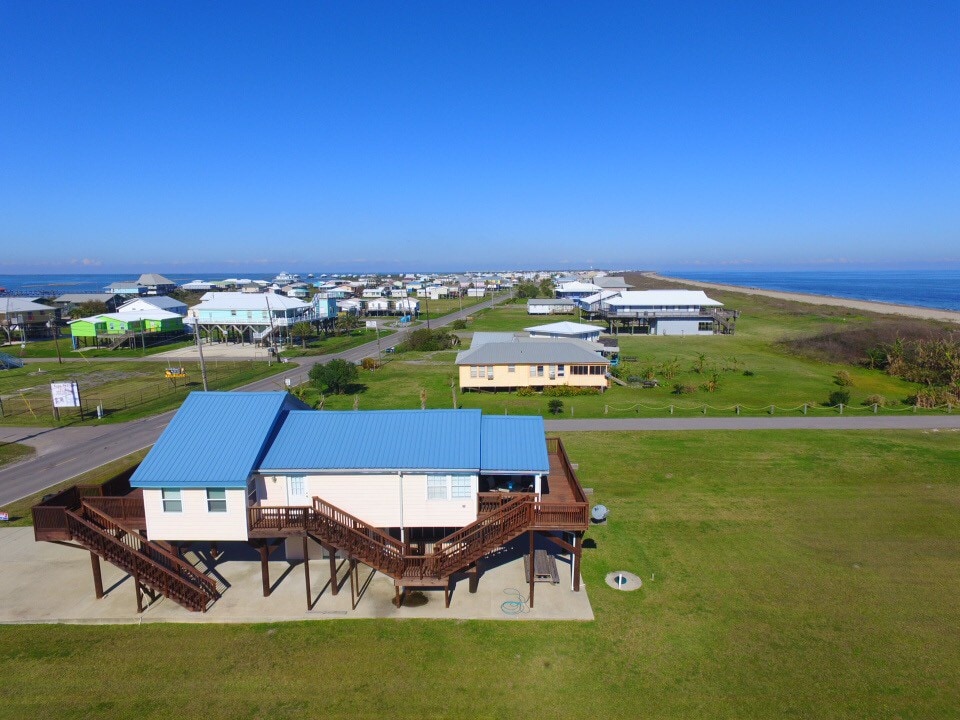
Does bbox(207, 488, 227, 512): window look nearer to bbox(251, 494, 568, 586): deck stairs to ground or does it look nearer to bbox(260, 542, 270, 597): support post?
bbox(251, 494, 568, 586): deck stairs to ground

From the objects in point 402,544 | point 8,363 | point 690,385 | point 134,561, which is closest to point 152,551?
point 134,561

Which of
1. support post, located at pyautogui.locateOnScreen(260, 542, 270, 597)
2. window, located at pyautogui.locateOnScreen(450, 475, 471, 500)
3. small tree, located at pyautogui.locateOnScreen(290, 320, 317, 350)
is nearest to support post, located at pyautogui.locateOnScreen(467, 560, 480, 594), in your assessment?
window, located at pyautogui.locateOnScreen(450, 475, 471, 500)

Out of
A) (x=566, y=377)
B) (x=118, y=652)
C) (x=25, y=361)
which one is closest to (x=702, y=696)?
(x=118, y=652)

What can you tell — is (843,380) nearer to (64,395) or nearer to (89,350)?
(64,395)

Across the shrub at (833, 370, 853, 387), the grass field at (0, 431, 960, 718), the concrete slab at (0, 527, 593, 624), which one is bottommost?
the concrete slab at (0, 527, 593, 624)

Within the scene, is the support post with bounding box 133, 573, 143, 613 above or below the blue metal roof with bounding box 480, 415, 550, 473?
below

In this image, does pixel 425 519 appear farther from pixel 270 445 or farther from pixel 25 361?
pixel 25 361
